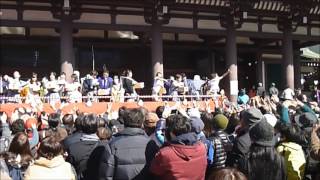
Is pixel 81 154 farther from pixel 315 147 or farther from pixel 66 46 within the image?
Result: pixel 66 46

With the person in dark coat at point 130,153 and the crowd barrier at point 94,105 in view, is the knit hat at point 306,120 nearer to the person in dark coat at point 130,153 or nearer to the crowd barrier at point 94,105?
the person in dark coat at point 130,153

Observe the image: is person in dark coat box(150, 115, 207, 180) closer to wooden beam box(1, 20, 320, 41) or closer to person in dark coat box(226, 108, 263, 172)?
person in dark coat box(226, 108, 263, 172)

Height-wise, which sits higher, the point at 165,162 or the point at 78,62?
the point at 78,62

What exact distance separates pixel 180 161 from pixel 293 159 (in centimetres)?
110

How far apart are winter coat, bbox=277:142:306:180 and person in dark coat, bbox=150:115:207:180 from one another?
791mm

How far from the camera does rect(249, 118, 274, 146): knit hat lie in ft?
12.8

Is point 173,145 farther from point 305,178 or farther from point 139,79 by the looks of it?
point 139,79

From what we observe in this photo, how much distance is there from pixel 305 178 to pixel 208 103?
1040 centimetres

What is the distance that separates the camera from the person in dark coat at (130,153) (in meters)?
4.09

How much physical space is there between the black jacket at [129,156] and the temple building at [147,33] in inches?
435

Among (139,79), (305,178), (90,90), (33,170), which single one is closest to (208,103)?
(90,90)

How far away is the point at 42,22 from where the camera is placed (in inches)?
599

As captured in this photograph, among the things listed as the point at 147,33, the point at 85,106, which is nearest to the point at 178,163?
the point at 85,106

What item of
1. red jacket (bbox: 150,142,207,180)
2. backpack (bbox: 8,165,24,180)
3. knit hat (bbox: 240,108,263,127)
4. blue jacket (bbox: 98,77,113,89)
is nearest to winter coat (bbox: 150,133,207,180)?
red jacket (bbox: 150,142,207,180)
